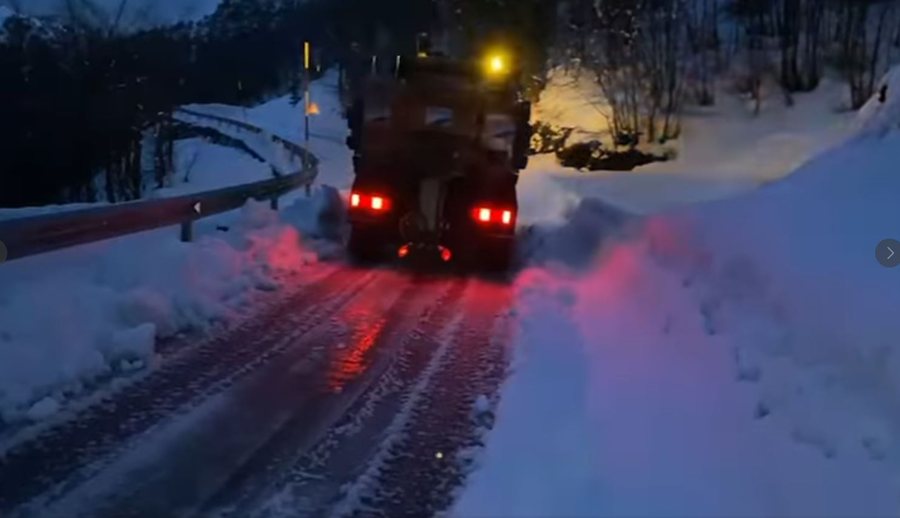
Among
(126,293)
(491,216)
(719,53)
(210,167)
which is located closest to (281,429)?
(126,293)

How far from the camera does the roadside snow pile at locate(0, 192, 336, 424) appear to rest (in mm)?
7156

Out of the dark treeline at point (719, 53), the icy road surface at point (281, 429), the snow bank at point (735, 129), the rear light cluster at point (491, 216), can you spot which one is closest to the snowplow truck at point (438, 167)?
the rear light cluster at point (491, 216)

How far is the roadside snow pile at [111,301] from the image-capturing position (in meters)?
7.16

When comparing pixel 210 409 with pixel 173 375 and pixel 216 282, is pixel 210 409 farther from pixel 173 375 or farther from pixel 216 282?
pixel 216 282

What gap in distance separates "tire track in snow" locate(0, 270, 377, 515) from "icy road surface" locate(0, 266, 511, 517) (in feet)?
0.04

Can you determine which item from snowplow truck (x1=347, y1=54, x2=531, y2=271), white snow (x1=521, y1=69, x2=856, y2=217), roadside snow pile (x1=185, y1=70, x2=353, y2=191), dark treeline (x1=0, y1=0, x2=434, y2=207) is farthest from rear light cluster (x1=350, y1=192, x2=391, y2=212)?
dark treeline (x1=0, y1=0, x2=434, y2=207)

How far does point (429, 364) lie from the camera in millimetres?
8320

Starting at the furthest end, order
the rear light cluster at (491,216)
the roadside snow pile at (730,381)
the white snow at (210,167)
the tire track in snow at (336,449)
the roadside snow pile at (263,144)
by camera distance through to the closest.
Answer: the white snow at (210,167), the roadside snow pile at (263,144), the rear light cluster at (491,216), the roadside snow pile at (730,381), the tire track in snow at (336,449)

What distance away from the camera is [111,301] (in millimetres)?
8906

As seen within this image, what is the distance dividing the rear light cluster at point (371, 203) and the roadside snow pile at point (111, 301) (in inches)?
37.1

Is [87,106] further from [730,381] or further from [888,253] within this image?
[730,381]

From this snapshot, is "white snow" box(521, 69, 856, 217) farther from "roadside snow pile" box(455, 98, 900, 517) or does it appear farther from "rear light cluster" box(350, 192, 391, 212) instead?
"roadside snow pile" box(455, 98, 900, 517)

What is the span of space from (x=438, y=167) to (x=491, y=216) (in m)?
0.94

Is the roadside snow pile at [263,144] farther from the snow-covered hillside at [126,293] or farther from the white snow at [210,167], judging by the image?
the snow-covered hillside at [126,293]
